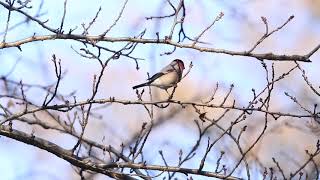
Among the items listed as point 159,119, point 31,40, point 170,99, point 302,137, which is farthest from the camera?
point 302,137

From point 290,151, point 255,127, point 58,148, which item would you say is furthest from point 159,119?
point 58,148

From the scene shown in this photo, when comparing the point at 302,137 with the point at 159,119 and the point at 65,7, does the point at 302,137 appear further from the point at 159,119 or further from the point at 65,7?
the point at 65,7

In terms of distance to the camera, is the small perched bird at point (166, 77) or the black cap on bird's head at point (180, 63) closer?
the small perched bird at point (166, 77)

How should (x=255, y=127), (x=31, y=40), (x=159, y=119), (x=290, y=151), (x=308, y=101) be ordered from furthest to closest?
(x=290, y=151) < (x=255, y=127) < (x=159, y=119) < (x=308, y=101) < (x=31, y=40)

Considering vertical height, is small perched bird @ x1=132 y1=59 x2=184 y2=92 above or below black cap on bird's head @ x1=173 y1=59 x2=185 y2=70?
below

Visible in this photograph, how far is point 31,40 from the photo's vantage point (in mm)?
4359

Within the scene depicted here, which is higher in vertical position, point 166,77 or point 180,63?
point 180,63

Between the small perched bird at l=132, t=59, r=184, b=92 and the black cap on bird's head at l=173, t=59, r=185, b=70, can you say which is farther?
the black cap on bird's head at l=173, t=59, r=185, b=70

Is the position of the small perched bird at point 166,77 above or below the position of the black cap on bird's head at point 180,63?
below

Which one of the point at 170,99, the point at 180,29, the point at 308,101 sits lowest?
the point at 170,99

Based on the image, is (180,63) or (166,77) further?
(180,63)

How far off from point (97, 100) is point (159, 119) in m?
3.59

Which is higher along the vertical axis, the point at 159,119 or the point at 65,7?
the point at 159,119

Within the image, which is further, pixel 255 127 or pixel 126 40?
pixel 255 127
